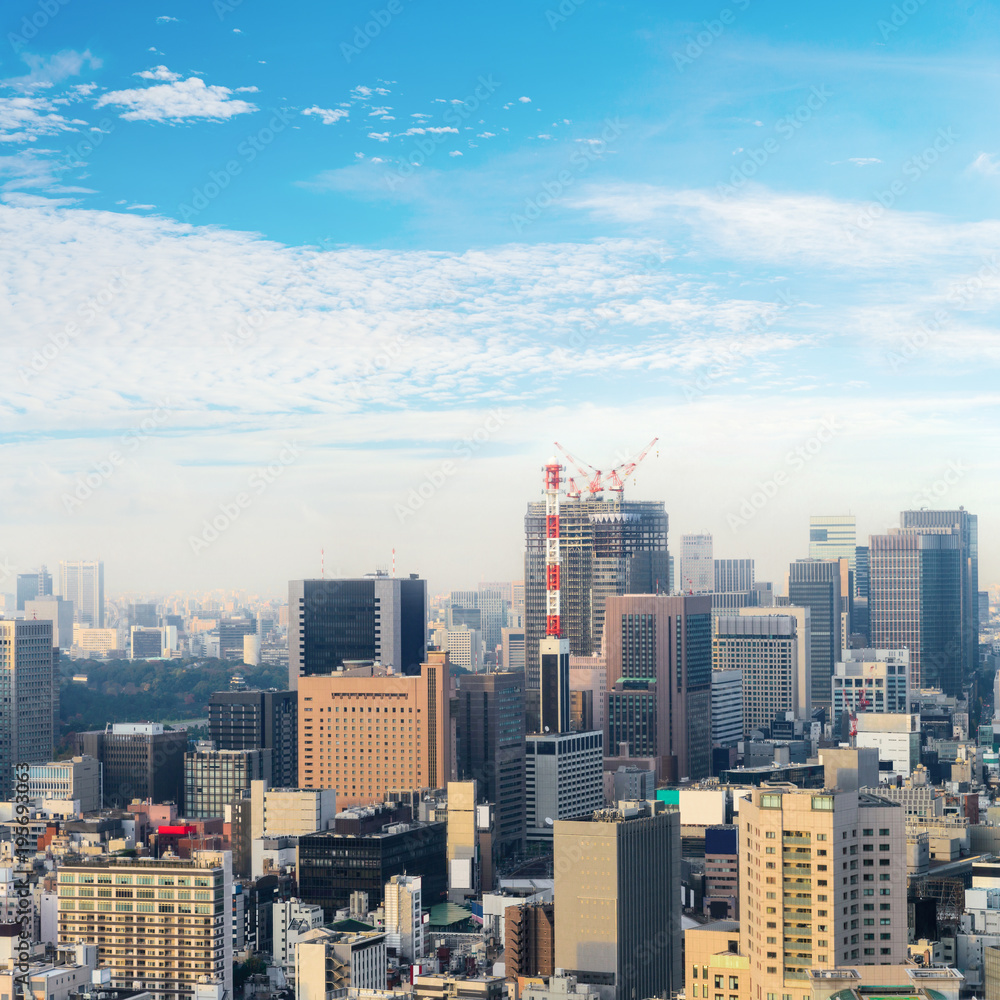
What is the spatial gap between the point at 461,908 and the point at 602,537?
111ft

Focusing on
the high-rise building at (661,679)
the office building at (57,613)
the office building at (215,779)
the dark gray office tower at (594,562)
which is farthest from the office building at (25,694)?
the dark gray office tower at (594,562)

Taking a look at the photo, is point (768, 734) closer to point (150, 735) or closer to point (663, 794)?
point (663, 794)

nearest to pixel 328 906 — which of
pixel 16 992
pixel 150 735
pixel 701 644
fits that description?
pixel 16 992

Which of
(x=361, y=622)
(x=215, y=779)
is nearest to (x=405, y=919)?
(x=215, y=779)

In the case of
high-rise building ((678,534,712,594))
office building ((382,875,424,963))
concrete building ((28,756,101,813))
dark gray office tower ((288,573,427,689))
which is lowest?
office building ((382,875,424,963))

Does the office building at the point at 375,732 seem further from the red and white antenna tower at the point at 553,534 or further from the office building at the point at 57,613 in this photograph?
the office building at the point at 57,613

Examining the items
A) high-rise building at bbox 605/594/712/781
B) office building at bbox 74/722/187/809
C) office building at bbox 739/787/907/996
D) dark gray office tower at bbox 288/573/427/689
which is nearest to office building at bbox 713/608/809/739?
high-rise building at bbox 605/594/712/781

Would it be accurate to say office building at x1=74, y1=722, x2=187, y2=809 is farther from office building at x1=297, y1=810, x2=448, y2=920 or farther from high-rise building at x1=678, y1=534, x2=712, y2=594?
high-rise building at x1=678, y1=534, x2=712, y2=594

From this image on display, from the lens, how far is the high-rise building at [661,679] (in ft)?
171

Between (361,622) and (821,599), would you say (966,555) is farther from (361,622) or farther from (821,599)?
(361,622)

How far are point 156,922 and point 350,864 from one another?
23.5 feet

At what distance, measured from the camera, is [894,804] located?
17.8 m

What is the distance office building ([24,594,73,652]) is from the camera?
6169 centimetres

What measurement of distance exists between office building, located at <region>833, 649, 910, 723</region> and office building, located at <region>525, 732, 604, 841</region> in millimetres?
19361
